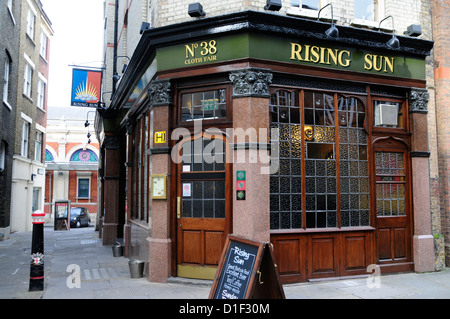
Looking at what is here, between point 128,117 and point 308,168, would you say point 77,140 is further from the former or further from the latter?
point 308,168

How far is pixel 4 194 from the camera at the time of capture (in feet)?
54.1

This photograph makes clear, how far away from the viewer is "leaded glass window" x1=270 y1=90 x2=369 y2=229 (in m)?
7.63

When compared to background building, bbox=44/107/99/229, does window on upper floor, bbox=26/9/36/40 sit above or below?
above

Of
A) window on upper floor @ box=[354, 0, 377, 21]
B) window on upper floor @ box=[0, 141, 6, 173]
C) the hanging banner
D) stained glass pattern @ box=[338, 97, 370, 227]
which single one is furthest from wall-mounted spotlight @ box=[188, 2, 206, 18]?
window on upper floor @ box=[0, 141, 6, 173]

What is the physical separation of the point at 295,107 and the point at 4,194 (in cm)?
1419

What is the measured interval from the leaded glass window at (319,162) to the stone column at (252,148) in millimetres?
379

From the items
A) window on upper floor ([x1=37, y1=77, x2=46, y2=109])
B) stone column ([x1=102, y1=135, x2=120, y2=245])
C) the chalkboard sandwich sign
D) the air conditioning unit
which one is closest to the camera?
the chalkboard sandwich sign

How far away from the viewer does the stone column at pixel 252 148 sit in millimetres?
7086

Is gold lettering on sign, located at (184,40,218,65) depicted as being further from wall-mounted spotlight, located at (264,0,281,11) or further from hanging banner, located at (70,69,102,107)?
hanging banner, located at (70,69,102,107)

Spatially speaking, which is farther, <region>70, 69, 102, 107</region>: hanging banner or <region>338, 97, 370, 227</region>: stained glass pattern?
<region>70, 69, 102, 107</region>: hanging banner

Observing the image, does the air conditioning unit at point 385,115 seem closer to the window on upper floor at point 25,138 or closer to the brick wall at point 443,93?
the brick wall at point 443,93

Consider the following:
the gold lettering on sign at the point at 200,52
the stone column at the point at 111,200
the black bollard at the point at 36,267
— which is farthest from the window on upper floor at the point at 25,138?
the gold lettering on sign at the point at 200,52

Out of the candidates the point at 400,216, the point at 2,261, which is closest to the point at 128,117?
the point at 2,261

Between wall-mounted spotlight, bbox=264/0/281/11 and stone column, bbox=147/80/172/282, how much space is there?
2.48 m
